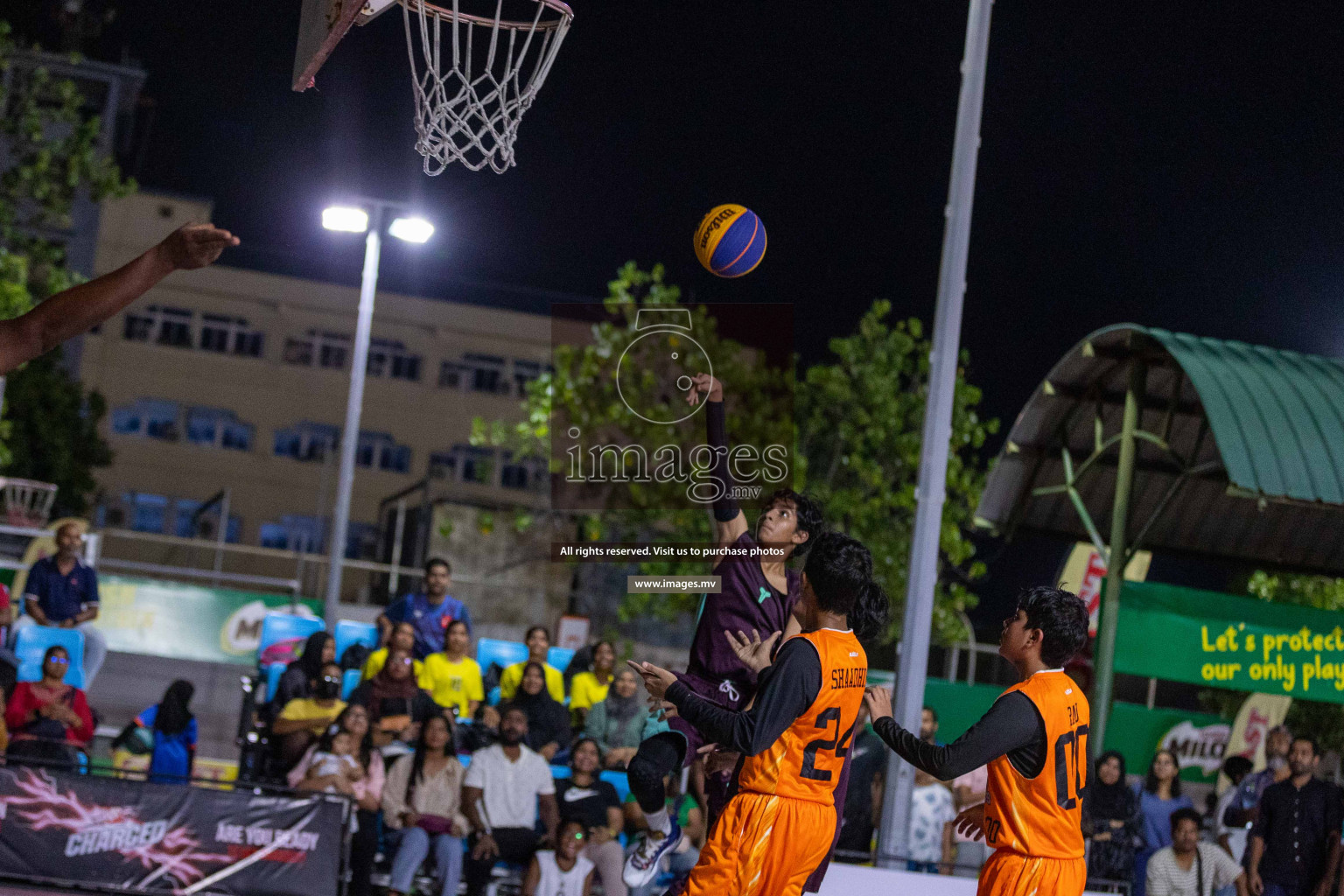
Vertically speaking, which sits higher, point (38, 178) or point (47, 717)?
point (38, 178)

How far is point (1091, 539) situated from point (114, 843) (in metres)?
13.0

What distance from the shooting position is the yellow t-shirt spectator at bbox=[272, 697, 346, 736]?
11.8m

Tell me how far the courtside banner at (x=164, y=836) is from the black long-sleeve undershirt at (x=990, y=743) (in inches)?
247

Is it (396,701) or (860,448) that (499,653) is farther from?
(860,448)

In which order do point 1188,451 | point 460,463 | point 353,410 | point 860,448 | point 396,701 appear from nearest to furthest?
point 396,701, point 353,410, point 1188,451, point 860,448, point 460,463

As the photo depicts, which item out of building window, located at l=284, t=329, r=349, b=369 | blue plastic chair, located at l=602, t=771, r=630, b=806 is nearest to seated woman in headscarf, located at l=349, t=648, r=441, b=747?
blue plastic chair, located at l=602, t=771, r=630, b=806

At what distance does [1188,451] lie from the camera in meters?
17.6

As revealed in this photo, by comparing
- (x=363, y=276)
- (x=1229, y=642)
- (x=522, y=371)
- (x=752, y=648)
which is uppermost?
(x=522, y=371)

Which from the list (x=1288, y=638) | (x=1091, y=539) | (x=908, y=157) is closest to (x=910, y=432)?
(x=908, y=157)

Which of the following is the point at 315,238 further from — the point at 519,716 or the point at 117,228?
the point at 519,716

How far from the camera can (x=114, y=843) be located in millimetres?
10422

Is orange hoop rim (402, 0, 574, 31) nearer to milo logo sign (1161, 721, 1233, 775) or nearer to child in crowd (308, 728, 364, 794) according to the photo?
child in crowd (308, 728, 364, 794)

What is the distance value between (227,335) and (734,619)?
43.9 metres

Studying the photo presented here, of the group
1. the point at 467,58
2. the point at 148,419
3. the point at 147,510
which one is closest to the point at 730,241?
the point at 467,58
